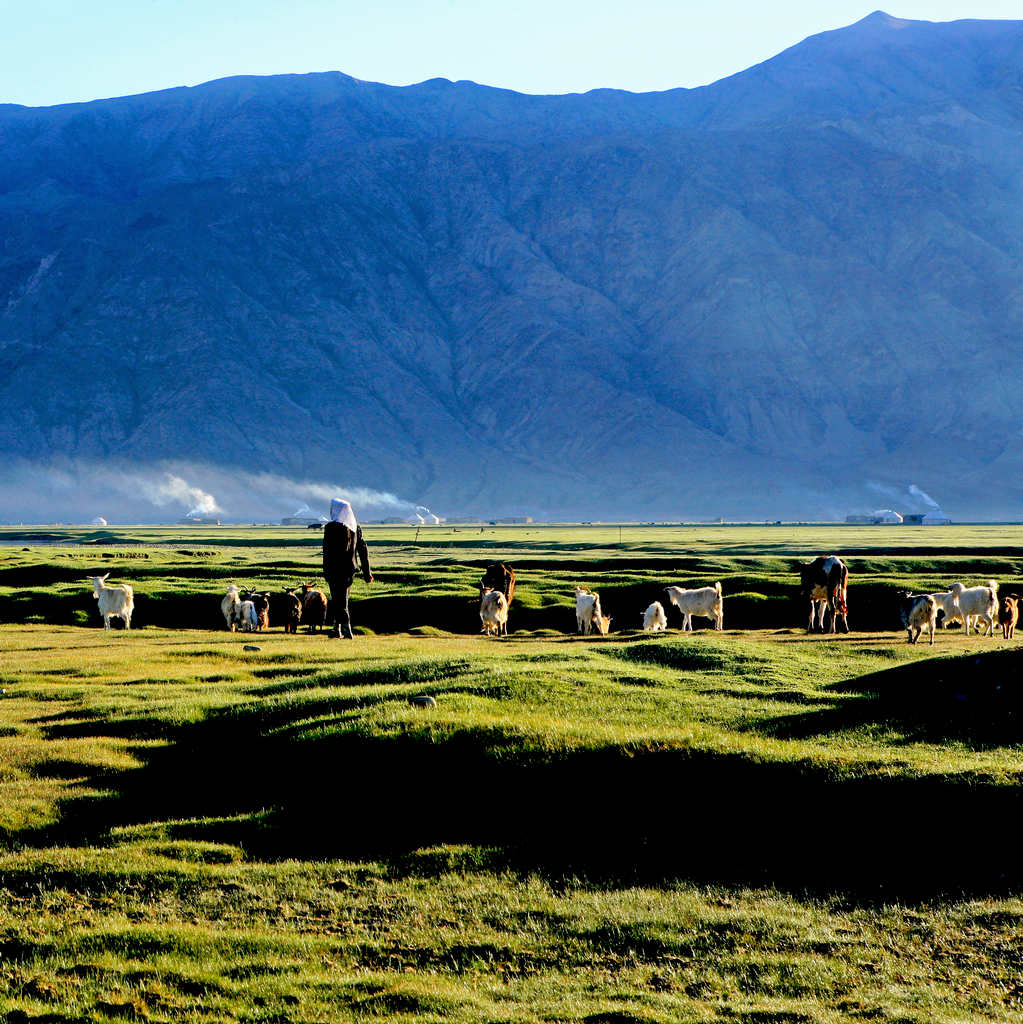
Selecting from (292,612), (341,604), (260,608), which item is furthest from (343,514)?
(260,608)

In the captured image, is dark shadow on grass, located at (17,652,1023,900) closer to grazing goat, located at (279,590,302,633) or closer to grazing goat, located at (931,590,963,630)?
grazing goat, located at (931,590,963,630)

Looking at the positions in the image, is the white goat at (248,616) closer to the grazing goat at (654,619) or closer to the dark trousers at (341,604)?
the dark trousers at (341,604)

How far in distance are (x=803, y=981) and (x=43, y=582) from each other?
45.2 meters

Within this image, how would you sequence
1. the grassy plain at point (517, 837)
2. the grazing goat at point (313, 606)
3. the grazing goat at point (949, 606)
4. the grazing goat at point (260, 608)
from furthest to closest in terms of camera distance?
the grazing goat at point (313, 606), the grazing goat at point (260, 608), the grazing goat at point (949, 606), the grassy plain at point (517, 837)

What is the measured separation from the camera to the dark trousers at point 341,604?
2875cm

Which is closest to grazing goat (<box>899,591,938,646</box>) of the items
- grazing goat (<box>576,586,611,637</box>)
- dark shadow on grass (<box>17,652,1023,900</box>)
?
grazing goat (<box>576,586,611,637</box>)

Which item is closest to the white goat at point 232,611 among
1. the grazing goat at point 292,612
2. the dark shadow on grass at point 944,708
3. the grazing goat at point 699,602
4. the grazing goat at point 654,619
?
the grazing goat at point 292,612

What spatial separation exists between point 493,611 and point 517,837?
19.8 meters

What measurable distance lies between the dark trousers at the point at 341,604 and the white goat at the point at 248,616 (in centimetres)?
574

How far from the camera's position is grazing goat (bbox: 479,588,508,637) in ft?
111

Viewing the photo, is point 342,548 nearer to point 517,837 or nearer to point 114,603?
point 114,603

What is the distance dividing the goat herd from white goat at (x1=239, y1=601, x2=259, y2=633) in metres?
0.03

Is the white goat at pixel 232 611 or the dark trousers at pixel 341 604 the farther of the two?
the white goat at pixel 232 611

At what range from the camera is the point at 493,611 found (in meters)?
34.0
